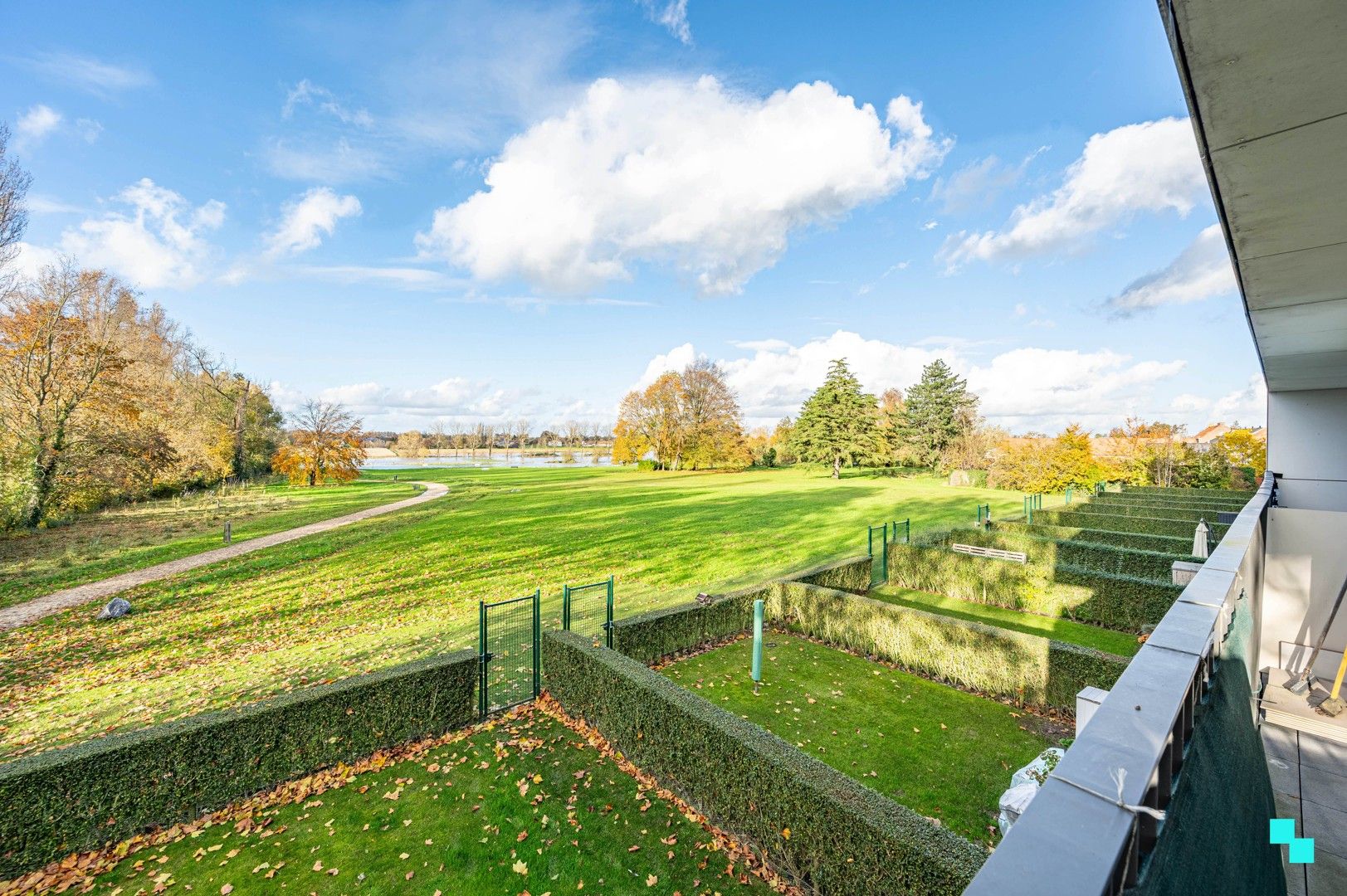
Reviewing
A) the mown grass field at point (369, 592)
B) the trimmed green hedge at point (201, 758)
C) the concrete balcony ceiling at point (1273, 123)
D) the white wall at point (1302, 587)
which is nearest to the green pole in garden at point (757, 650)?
the mown grass field at point (369, 592)

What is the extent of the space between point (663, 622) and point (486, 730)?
10.5 feet

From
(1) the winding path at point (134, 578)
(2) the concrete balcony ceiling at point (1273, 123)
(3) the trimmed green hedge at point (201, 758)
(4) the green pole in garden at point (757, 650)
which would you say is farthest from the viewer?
(1) the winding path at point (134, 578)

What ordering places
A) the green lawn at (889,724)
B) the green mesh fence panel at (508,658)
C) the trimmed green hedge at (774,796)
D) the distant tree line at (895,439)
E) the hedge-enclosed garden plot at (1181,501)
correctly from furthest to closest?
the distant tree line at (895,439), the hedge-enclosed garden plot at (1181,501), the green mesh fence panel at (508,658), the green lawn at (889,724), the trimmed green hedge at (774,796)

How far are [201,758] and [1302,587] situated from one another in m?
15.3

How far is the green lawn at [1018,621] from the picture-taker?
30.9 feet

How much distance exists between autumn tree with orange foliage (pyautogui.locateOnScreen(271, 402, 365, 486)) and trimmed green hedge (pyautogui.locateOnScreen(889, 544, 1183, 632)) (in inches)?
1725

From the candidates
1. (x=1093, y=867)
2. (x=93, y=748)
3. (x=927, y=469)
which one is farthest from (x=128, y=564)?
(x=927, y=469)

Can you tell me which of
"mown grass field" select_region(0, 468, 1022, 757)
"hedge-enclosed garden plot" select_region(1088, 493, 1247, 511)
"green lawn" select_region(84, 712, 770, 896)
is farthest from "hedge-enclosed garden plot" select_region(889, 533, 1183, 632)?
"hedge-enclosed garden plot" select_region(1088, 493, 1247, 511)

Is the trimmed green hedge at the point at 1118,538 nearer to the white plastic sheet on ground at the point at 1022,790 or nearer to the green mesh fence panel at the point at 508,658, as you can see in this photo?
the white plastic sheet on ground at the point at 1022,790

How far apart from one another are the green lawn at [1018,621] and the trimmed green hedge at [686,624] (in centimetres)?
279

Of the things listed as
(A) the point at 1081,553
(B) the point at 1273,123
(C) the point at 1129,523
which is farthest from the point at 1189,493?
(B) the point at 1273,123

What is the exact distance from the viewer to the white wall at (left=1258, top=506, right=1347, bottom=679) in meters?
8.07

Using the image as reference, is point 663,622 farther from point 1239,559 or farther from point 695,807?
point 1239,559

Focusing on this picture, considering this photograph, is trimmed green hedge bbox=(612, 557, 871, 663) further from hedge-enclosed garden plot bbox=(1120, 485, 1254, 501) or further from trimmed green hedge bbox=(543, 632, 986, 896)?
hedge-enclosed garden plot bbox=(1120, 485, 1254, 501)
